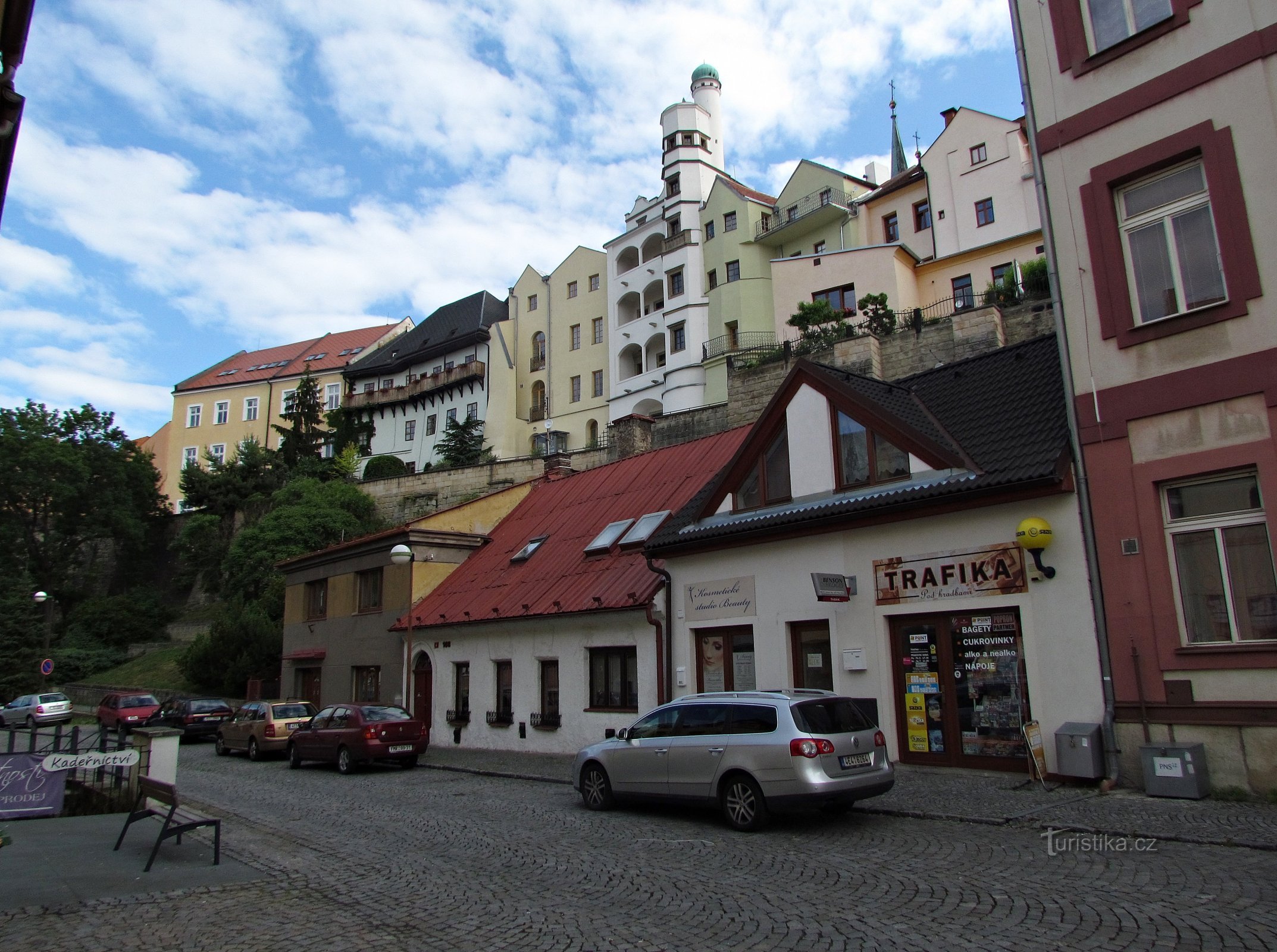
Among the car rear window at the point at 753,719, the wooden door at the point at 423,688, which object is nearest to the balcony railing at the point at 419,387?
the wooden door at the point at 423,688

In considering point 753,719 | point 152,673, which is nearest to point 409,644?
point 753,719

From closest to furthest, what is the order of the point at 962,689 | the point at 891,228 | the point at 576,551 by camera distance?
the point at 962,689 < the point at 576,551 < the point at 891,228

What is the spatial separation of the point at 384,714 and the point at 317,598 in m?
12.6

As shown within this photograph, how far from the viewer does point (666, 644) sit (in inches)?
693

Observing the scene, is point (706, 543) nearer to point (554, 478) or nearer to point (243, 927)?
point (243, 927)

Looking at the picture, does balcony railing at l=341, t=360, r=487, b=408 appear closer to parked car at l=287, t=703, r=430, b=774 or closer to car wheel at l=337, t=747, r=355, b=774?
parked car at l=287, t=703, r=430, b=774

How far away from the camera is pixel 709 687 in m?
16.8

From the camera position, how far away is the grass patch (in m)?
42.3

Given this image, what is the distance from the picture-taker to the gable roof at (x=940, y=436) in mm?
12781

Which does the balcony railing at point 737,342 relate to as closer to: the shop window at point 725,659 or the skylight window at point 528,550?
the skylight window at point 528,550

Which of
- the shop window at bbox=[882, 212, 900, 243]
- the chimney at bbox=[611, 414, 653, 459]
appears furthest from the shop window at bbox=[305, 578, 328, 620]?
the shop window at bbox=[882, 212, 900, 243]

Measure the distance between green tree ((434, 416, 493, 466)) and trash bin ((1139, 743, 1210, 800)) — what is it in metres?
45.5

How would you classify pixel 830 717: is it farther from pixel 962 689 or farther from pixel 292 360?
pixel 292 360

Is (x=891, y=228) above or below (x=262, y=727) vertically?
above
